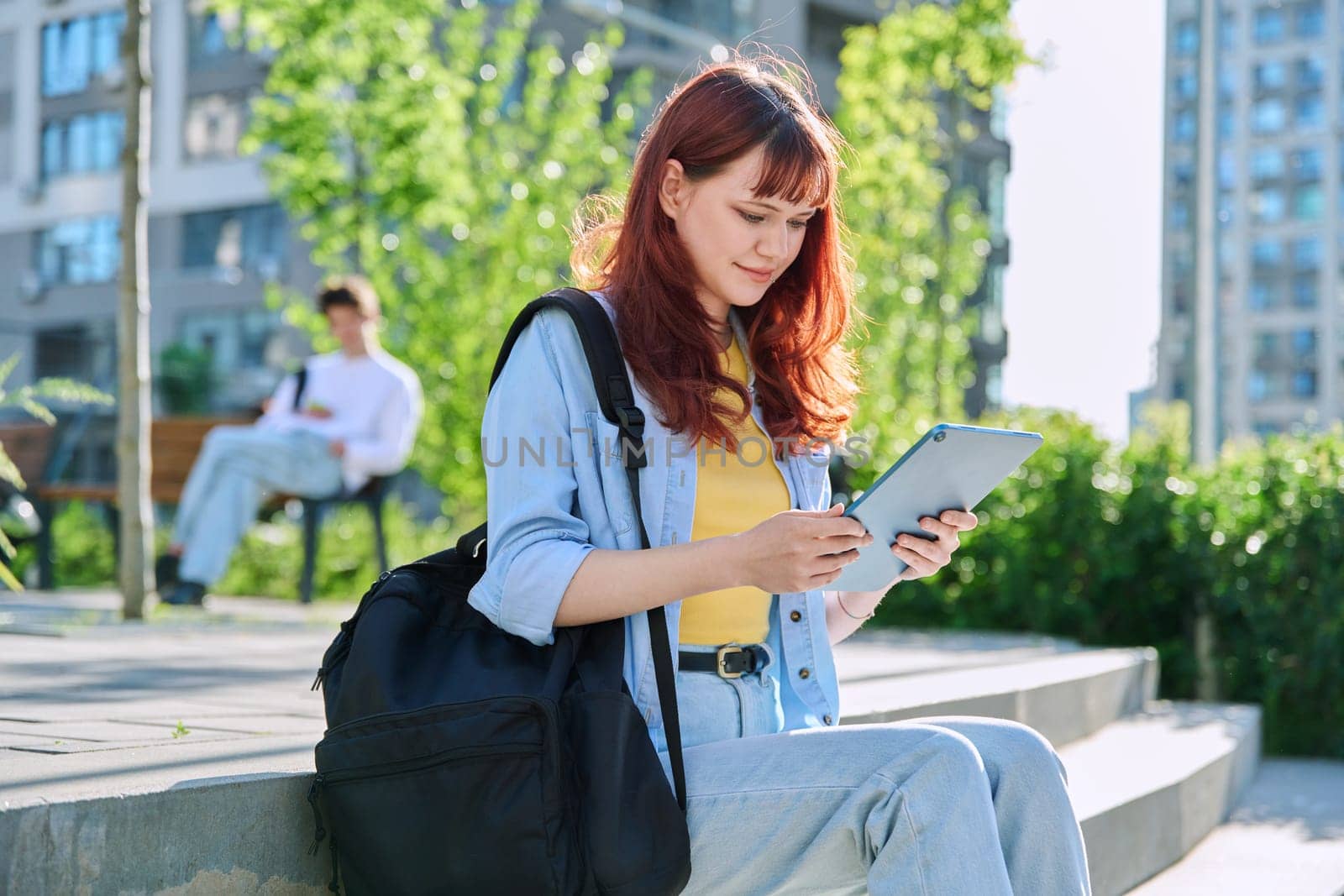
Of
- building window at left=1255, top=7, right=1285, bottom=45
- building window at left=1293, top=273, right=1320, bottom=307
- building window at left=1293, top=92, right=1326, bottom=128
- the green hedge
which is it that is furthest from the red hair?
building window at left=1255, top=7, right=1285, bottom=45

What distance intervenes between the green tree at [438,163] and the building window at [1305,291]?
236 ft

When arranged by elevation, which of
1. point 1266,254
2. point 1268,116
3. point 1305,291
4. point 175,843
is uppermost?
point 1268,116

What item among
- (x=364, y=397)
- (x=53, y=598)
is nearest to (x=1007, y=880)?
(x=364, y=397)

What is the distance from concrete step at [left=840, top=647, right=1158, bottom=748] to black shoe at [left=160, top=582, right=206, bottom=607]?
3.57 meters

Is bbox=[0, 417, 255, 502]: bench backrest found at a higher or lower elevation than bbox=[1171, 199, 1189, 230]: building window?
lower

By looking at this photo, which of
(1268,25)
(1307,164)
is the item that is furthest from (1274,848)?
(1268,25)

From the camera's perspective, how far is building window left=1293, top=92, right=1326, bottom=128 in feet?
266

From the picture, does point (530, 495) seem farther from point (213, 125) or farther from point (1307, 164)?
point (1307, 164)

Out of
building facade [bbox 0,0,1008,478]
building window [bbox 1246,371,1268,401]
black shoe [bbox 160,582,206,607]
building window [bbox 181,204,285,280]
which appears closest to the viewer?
black shoe [bbox 160,582,206,607]

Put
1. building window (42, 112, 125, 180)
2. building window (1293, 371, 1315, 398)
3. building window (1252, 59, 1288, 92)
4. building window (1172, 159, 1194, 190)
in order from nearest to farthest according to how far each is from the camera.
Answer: building window (42, 112, 125, 180)
building window (1172, 159, 1194, 190)
building window (1293, 371, 1315, 398)
building window (1252, 59, 1288, 92)

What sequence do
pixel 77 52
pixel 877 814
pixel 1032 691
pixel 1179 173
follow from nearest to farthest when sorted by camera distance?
pixel 877 814, pixel 1032 691, pixel 77 52, pixel 1179 173

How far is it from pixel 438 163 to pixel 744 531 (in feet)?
36.2

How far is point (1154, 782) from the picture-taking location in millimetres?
4285

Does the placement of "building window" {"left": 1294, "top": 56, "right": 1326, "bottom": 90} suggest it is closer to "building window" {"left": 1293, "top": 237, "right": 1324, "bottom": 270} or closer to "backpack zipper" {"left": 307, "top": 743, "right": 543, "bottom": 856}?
"building window" {"left": 1293, "top": 237, "right": 1324, "bottom": 270}
